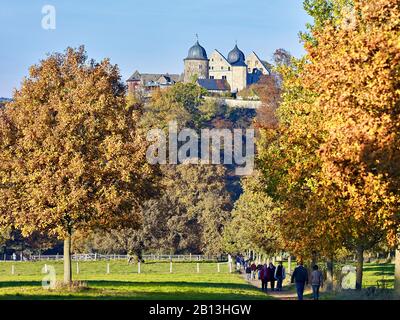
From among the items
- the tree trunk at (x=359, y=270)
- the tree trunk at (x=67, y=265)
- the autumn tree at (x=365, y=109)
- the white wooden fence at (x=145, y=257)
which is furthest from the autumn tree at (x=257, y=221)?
the autumn tree at (x=365, y=109)

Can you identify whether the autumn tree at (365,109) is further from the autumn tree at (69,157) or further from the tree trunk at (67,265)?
the tree trunk at (67,265)

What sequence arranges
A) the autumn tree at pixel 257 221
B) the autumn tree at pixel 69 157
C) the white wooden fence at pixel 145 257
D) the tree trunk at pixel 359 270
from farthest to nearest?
1. the white wooden fence at pixel 145 257
2. the autumn tree at pixel 257 221
3. the autumn tree at pixel 69 157
4. the tree trunk at pixel 359 270

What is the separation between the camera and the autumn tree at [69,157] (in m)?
47.2

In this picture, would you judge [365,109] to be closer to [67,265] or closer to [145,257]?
[67,265]

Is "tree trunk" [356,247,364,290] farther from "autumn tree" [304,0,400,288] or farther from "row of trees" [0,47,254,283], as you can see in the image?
"autumn tree" [304,0,400,288]

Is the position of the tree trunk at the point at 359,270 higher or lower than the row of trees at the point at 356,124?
lower

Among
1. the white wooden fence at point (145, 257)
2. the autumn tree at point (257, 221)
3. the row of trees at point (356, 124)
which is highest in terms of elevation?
the row of trees at point (356, 124)

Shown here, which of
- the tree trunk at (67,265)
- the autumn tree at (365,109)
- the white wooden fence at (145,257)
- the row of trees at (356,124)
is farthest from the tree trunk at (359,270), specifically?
the white wooden fence at (145,257)

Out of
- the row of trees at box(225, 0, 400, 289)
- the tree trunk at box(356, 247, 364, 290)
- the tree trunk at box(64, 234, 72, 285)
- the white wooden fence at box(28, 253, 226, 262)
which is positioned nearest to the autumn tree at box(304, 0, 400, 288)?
the row of trees at box(225, 0, 400, 289)

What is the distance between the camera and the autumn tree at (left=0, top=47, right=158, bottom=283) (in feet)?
155

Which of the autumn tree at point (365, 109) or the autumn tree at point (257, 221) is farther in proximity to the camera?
the autumn tree at point (257, 221)

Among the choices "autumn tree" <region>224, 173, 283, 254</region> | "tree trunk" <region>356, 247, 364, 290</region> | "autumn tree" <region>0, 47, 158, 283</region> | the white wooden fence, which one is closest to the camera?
"tree trunk" <region>356, 247, 364, 290</region>

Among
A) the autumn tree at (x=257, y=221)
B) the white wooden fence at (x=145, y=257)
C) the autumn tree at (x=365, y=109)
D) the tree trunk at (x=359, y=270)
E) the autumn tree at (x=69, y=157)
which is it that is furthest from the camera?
the white wooden fence at (x=145, y=257)

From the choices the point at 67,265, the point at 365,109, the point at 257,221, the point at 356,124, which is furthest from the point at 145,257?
the point at 356,124
